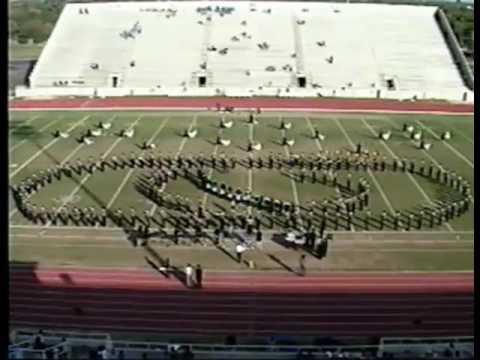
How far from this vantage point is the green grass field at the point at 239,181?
986 centimetres

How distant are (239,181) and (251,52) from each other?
1767cm

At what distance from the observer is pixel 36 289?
854 cm

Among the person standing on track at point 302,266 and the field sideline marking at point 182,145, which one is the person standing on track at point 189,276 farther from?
the field sideline marking at point 182,145

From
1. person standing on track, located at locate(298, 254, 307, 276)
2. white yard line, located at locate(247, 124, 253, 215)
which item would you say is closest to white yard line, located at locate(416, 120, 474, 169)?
white yard line, located at locate(247, 124, 253, 215)

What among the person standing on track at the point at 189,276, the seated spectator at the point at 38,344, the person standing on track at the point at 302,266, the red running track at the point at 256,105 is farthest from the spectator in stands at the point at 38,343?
the red running track at the point at 256,105

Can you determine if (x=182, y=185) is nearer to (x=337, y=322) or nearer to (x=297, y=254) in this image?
(x=297, y=254)

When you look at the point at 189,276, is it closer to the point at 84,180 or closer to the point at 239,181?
the point at 239,181

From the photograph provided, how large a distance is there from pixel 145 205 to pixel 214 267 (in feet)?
9.72

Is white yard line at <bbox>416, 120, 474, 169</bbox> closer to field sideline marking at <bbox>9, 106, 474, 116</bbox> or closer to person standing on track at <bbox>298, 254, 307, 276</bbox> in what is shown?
field sideline marking at <bbox>9, 106, 474, 116</bbox>

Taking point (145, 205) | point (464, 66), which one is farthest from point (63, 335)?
point (464, 66)

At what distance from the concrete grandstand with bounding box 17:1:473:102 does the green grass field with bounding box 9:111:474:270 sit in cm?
532

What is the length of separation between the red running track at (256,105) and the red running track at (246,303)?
13836mm

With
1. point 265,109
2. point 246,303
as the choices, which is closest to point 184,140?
point 265,109

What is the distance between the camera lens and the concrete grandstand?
88.5 ft
